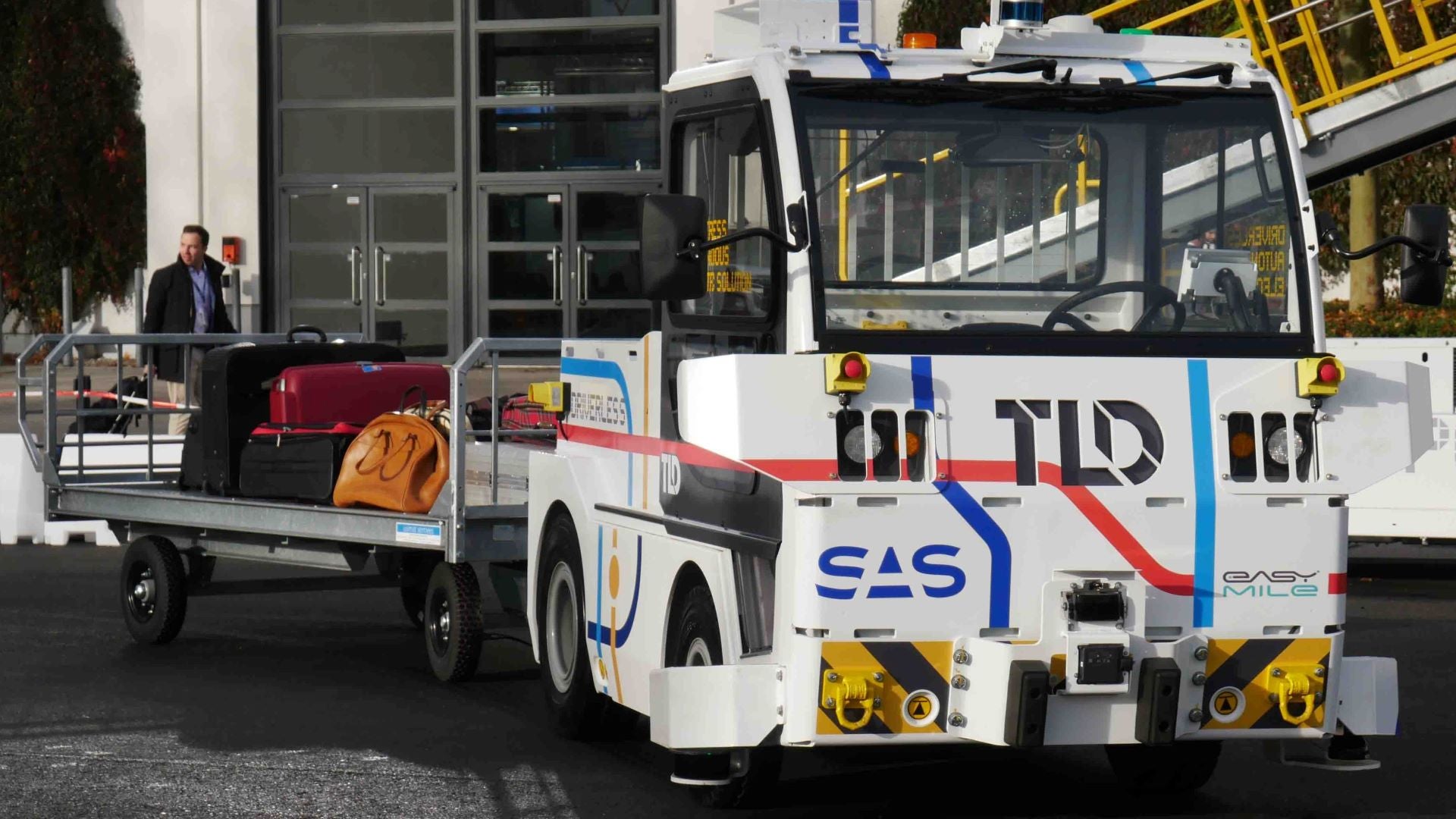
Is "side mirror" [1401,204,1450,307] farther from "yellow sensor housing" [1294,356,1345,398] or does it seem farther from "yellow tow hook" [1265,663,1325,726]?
"yellow tow hook" [1265,663,1325,726]

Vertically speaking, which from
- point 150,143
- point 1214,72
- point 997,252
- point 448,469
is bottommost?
point 448,469

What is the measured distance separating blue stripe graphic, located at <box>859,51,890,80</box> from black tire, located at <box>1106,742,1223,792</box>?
2.38m

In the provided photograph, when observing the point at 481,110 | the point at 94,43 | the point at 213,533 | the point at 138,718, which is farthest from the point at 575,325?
the point at 138,718

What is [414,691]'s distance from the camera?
9.30 metres

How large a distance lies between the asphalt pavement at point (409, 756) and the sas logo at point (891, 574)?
3.72ft

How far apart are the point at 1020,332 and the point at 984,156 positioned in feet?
2.13

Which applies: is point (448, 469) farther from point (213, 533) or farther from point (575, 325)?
point (575, 325)

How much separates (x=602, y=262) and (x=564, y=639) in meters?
19.4

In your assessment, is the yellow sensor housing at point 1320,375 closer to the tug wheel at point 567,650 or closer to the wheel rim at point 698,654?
the wheel rim at point 698,654

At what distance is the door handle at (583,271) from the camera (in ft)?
90.0

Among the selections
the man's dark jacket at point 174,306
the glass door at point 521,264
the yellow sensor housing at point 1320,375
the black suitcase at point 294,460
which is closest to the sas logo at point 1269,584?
the yellow sensor housing at point 1320,375

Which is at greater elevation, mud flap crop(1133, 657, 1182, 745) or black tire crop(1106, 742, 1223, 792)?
mud flap crop(1133, 657, 1182, 745)

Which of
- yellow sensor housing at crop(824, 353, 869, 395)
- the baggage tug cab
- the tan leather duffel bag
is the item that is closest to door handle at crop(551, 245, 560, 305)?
the tan leather duffel bag

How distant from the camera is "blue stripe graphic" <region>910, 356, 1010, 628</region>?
20.4 ft
